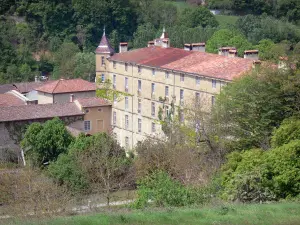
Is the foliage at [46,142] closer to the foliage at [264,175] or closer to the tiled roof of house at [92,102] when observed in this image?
the tiled roof of house at [92,102]

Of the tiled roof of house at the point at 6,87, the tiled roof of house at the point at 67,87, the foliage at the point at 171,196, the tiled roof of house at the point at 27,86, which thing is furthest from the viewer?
the tiled roof of house at the point at 6,87

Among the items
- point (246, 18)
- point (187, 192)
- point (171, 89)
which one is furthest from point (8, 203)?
point (246, 18)

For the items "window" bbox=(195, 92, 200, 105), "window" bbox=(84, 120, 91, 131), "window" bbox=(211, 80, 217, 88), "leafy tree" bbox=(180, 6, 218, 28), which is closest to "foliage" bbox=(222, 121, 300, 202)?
"window" bbox=(195, 92, 200, 105)

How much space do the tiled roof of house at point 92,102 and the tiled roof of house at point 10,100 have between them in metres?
4.66

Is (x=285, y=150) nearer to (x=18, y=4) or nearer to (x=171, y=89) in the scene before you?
(x=171, y=89)

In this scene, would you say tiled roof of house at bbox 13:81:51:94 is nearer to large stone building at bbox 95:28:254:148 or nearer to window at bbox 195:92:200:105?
large stone building at bbox 95:28:254:148

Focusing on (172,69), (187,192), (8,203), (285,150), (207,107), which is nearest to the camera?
Result: (187,192)

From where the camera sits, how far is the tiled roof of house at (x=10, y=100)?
173 ft

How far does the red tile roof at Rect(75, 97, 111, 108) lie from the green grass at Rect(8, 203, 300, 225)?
29625 millimetres

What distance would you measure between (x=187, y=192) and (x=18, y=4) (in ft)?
226

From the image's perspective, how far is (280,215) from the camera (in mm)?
19938

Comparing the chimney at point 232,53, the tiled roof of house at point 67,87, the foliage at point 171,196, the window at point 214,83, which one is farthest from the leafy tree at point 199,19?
the foliage at point 171,196

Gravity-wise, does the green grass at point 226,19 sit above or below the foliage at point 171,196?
below

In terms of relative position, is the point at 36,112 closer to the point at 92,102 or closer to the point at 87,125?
the point at 87,125
